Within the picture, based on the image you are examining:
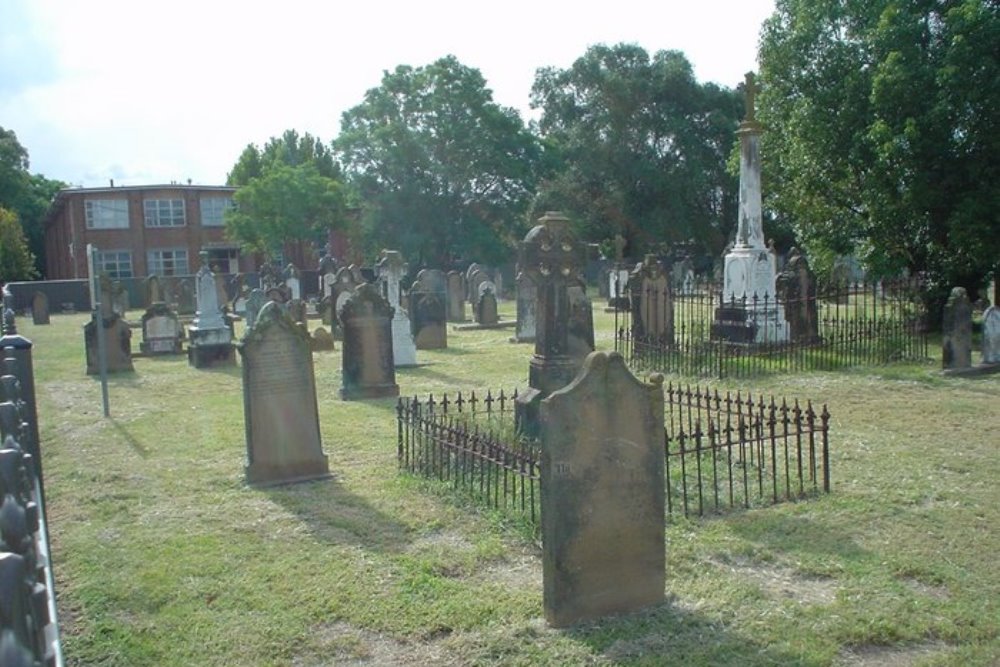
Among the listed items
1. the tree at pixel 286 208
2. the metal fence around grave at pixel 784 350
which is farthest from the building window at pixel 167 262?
the metal fence around grave at pixel 784 350

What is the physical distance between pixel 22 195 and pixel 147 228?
1575 cm

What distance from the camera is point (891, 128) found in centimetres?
1911

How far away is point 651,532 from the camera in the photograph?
6148 millimetres

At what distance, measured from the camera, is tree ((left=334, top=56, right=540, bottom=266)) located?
151 ft

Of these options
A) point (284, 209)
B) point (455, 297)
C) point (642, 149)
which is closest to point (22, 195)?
point (284, 209)

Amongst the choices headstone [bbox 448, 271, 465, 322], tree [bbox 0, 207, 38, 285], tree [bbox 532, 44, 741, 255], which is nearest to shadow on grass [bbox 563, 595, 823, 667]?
headstone [bbox 448, 271, 465, 322]

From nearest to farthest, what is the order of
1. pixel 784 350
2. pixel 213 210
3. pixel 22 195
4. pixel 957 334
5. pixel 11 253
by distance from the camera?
pixel 957 334
pixel 784 350
pixel 11 253
pixel 213 210
pixel 22 195

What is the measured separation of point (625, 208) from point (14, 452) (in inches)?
1877

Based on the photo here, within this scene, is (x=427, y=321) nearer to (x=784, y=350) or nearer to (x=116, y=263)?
(x=784, y=350)

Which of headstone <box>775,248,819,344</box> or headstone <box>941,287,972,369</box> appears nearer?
headstone <box>941,287,972,369</box>

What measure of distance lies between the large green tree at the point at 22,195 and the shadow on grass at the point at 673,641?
67740 mm

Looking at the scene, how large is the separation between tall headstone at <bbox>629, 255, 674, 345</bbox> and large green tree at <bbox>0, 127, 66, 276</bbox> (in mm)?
57456

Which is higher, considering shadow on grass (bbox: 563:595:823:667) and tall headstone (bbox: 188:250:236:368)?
tall headstone (bbox: 188:250:236:368)

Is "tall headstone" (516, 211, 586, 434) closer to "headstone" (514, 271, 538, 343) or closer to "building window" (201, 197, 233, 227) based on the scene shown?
"headstone" (514, 271, 538, 343)
